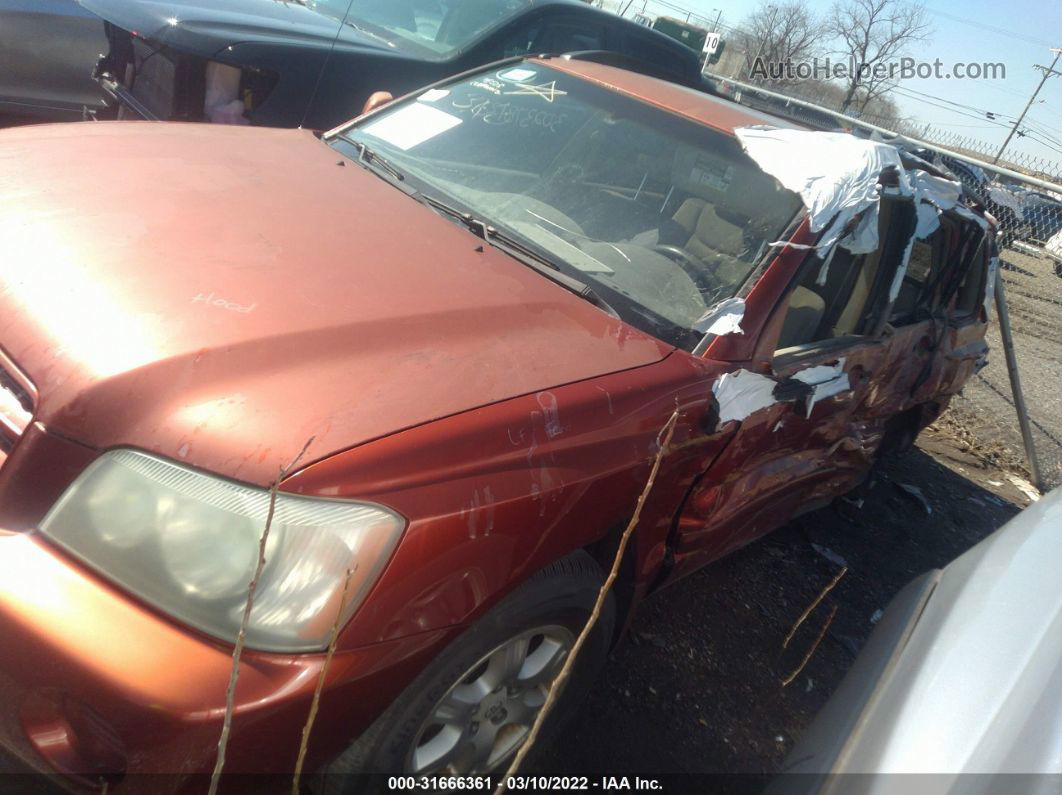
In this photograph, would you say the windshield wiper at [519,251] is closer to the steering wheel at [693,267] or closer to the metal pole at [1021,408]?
the steering wheel at [693,267]

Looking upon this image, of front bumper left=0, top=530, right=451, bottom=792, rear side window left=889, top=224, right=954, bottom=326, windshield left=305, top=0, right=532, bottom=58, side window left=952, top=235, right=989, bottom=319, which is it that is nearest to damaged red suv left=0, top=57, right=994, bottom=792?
front bumper left=0, top=530, right=451, bottom=792

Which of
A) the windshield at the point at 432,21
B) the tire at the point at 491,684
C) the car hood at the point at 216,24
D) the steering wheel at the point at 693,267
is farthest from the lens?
the windshield at the point at 432,21

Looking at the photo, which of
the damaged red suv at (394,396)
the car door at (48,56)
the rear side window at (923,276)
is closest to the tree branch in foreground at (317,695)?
the damaged red suv at (394,396)

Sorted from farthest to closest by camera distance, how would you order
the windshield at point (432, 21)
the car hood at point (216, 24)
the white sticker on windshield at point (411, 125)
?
the windshield at point (432, 21) → the car hood at point (216, 24) → the white sticker on windshield at point (411, 125)

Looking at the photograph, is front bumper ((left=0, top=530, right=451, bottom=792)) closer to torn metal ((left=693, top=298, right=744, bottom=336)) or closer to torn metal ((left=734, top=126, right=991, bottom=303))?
torn metal ((left=693, top=298, right=744, bottom=336))

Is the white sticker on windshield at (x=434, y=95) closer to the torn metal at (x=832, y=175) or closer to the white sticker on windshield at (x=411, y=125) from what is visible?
the white sticker on windshield at (x=411, y=125)

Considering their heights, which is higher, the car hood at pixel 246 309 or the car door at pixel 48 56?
the car hood at pixel 246 309

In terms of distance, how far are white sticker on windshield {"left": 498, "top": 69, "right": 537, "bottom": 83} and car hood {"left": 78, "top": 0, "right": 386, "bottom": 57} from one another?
1488 mm

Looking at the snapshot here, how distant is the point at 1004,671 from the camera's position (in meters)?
1.60

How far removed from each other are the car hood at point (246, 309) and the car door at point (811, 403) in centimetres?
53

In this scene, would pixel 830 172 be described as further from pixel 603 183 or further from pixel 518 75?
pixel 518 75

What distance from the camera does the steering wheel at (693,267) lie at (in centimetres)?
270

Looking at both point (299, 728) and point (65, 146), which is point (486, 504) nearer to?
point (299, 728)

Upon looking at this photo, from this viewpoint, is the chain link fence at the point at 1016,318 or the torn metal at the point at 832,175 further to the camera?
the chain link fence at the point at 1016,318
